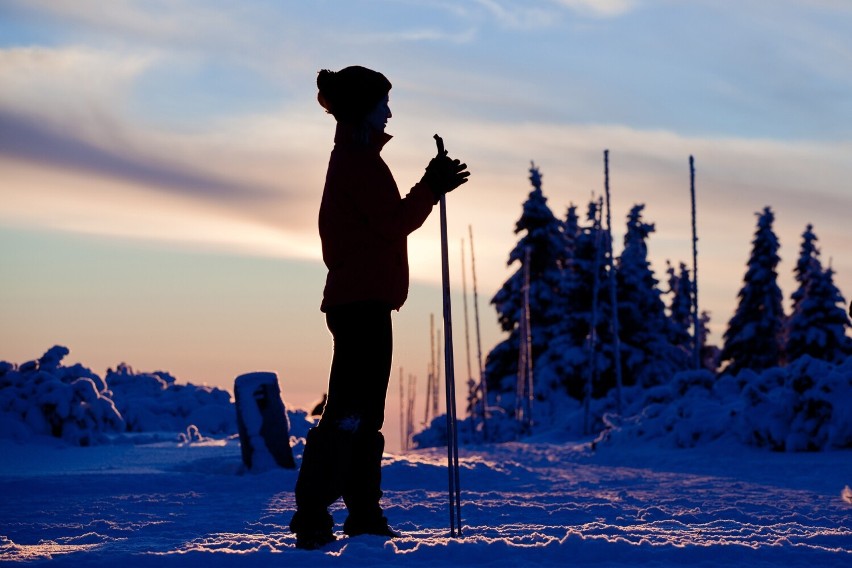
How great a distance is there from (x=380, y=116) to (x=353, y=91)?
18cm

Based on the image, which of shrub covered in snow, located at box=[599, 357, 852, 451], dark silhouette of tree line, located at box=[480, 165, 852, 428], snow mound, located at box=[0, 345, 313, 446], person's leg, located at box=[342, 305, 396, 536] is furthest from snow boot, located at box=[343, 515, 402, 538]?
dark silhouette of tree line, located at box=[480, 165, 852, 428]

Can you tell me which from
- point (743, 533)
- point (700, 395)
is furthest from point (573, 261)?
point (743, 533)

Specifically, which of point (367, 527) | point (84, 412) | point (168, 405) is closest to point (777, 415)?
point (84, 412)

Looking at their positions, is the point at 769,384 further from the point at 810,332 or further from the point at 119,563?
the point at 810,332

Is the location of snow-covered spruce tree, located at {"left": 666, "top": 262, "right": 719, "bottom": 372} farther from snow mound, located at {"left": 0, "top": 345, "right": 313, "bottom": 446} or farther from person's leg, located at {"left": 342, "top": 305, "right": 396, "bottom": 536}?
person's leg, located at {"left": 342, "top": 305, "right": 396, "bottom": 536}

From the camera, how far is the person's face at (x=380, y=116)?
203 inches

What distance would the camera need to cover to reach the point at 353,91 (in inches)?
201

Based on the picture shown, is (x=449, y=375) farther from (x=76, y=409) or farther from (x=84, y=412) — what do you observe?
(x=84, y=412)

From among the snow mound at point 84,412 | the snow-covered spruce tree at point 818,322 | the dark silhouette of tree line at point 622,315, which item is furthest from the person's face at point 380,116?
the snow-covered spruce tree at point 818,322

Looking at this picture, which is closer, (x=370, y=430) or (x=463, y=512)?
(x=370, y=430)

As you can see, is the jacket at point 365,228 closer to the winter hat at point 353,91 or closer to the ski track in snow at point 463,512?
the winter hat at point 353,91

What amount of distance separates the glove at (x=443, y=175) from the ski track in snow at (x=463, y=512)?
5.23ft

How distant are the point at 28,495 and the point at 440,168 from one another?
5544 mm

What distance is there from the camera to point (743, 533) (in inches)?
225
